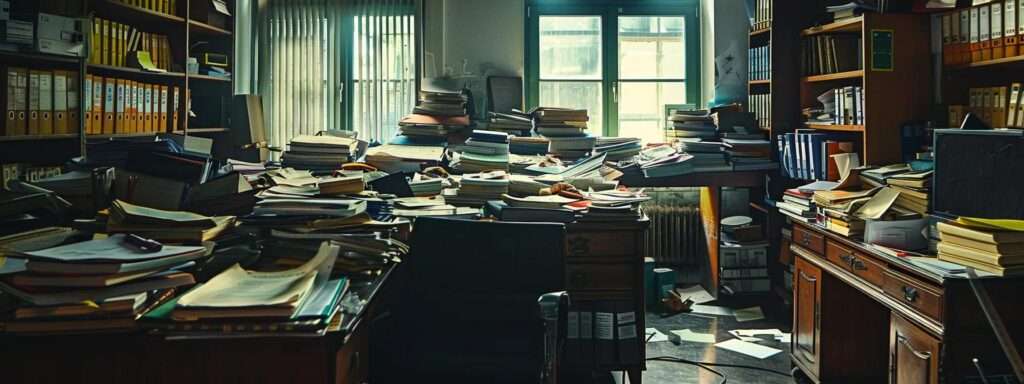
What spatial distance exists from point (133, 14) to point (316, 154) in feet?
5.69

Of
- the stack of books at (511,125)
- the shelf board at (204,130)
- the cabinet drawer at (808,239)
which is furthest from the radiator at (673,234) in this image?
the shelf board at (204,130)

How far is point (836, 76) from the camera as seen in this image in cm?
407

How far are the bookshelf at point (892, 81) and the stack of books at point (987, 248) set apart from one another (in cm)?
139

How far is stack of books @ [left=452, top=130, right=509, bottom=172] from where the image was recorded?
12.3 ft

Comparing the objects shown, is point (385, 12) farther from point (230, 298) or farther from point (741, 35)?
point (230, 298)

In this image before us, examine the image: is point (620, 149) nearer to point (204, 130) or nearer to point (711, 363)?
point (711, 363)

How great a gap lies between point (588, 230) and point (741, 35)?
297cm

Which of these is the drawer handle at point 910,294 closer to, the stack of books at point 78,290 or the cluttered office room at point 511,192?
the cluttered office room at point 511,192

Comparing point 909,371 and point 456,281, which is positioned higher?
point 456,281

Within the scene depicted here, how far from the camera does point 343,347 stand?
1678 millimetres

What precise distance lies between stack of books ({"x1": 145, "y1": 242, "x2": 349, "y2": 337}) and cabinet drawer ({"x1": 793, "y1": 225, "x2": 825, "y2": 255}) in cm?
Answer: 217

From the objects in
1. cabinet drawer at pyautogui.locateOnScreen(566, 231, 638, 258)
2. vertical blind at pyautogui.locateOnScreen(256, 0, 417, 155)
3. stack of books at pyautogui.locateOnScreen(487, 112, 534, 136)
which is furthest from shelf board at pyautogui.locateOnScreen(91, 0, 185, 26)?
cabinet drawer at pyautogui.locateOnScreen(566, 231, 638, 258)

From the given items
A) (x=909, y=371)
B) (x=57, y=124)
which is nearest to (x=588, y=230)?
(x=909, y=371)

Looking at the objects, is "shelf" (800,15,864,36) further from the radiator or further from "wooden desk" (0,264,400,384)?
"wooden desk" (0,264,400,384)
